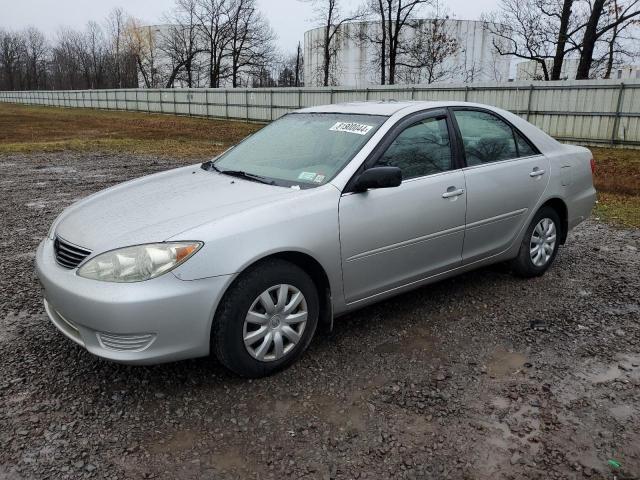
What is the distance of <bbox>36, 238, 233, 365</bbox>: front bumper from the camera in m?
2.59

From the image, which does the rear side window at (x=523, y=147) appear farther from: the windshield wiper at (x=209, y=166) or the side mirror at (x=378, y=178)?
the windshield wiper at (x=209, y=166)

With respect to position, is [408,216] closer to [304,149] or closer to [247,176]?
[304,149]

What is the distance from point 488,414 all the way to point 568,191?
2772 mm

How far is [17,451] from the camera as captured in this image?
2.43m

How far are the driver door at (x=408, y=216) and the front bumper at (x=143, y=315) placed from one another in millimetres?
908

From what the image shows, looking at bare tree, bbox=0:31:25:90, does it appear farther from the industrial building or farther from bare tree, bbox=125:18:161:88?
the industrial building

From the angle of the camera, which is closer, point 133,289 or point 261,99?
point 133,289

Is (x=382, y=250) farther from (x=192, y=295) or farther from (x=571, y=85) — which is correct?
(x=571, y=85)

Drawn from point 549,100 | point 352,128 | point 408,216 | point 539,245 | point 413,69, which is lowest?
point 539,245

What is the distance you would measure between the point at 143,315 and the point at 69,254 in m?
0.69

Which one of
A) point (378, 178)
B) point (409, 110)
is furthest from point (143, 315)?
point (409, 110)

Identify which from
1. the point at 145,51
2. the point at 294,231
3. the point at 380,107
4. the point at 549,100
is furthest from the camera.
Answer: the point at 145,51

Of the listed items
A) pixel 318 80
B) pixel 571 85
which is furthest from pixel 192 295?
pixel 318 80

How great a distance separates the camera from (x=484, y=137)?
426 cm
